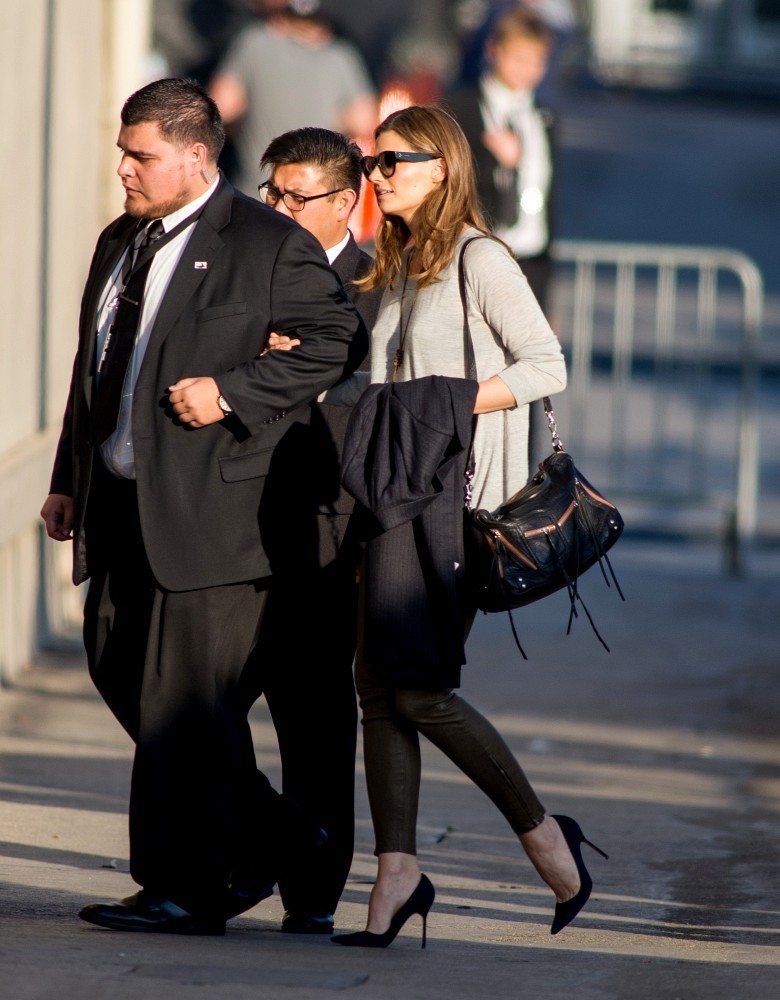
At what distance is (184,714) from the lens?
398 centimetres

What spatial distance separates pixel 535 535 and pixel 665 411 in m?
7.96

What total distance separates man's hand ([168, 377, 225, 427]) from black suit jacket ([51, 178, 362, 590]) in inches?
1.4

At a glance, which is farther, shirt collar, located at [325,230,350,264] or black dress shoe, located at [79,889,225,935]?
shirt collar, located at [325,230,350,264]

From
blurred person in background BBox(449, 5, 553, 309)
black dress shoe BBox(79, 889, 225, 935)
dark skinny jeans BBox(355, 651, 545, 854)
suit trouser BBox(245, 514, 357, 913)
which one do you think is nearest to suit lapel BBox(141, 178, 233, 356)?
suit trouser BBox(245, 514, 357, 913)

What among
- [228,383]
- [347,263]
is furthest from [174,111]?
[347,263]

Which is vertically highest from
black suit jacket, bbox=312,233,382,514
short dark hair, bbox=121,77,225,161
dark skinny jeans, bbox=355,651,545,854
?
short dark hair, bbox=121,77,225,161

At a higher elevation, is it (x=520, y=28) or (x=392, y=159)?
(x=520, y=28)

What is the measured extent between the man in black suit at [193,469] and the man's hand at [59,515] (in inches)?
7.1

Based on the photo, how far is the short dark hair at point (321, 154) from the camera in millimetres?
4324

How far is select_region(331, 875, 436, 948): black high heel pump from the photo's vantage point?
3.99 metres

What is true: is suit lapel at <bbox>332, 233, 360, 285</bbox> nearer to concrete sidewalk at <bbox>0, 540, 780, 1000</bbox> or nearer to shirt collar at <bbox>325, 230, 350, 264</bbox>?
shirt collar at <bbox>325, 230, 350, 264</bbox>

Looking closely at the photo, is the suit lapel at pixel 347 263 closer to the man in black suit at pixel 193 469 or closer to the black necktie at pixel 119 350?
the man in black suit at pixel 193 469

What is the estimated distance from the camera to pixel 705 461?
11.2 metres

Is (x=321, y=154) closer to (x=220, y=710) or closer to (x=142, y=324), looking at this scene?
(x=142, y=324)
